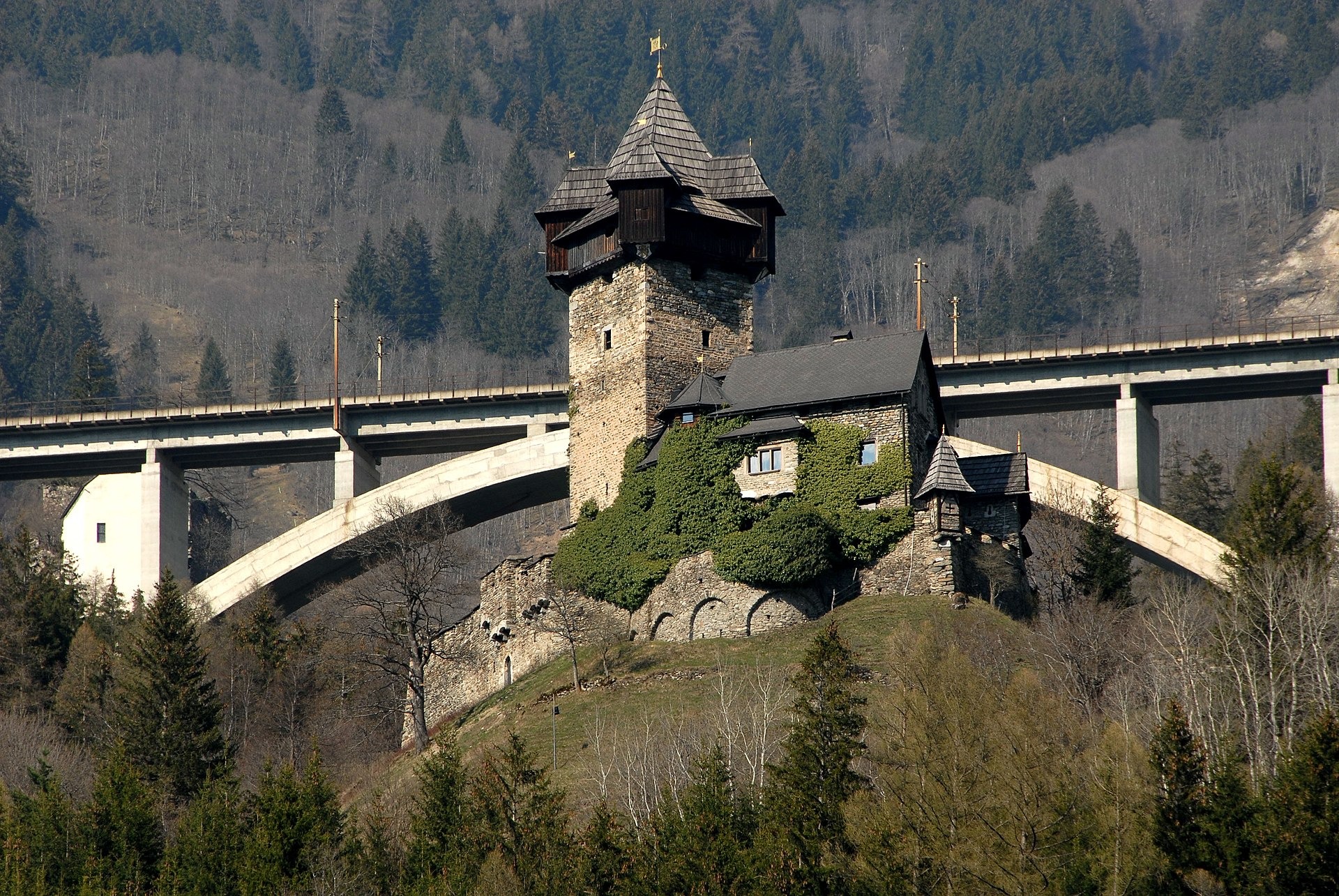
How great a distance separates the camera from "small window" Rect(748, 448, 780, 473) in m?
54.6

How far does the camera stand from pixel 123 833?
42.2 meters

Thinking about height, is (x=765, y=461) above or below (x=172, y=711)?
above

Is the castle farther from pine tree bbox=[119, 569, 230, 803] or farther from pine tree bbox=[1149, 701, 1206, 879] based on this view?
pine tree bbox=[1149, 701, 1206, 879]

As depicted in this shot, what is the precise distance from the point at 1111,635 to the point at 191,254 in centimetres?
15178

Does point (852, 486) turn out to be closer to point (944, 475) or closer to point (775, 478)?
point (775, 478)

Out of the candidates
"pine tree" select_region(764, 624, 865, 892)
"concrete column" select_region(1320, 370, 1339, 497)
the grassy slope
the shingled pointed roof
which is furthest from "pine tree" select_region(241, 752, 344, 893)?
"concrete column" select_region(1320, 370, 1339, 497)

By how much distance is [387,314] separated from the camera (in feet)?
550

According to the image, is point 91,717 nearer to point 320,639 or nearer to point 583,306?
point 320,639

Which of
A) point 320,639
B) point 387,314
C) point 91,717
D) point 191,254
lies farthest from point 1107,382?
point 191,254

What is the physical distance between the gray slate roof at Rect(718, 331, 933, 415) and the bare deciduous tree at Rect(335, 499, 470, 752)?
10.3 meters

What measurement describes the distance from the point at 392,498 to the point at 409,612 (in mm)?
22711

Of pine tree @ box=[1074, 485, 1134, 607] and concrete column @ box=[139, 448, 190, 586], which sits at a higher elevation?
concrete column @ box=[139, 448, 190, 586]

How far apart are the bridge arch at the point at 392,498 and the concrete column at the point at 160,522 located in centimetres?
470

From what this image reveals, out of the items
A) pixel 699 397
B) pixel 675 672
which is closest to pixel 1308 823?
pixel 675 672
